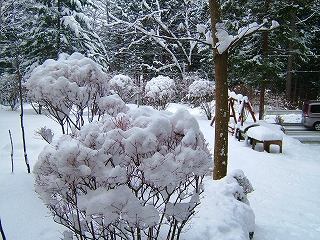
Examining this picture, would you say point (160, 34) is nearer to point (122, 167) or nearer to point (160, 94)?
point (160, 94)

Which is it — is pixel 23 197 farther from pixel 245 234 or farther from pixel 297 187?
pixel 297 187

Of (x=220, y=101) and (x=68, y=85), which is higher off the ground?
(x=68, y=85)

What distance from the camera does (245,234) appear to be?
118 inches

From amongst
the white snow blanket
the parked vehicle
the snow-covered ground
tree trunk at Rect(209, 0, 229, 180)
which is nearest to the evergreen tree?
the snow-covered ground

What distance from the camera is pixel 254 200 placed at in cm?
494

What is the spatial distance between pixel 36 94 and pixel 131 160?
9.20ft

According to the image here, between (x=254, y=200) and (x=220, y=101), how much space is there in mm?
2291

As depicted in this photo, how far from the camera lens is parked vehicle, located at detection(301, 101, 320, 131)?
38.1ft

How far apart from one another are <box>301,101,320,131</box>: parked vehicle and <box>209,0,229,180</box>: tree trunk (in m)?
9.61

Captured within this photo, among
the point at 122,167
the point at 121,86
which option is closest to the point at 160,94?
the point at 121,86

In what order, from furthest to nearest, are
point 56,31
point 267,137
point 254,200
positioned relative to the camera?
1. point 56,31
2. point 267,137
3. point 254,200

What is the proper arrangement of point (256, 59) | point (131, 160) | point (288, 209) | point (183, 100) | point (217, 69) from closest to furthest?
point (131, 160) → point (217, 69) → point (288, 209) → point (256, 59) → point (183, 100)

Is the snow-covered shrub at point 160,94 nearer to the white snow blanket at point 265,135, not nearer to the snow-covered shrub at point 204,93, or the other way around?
the snow-covered shrub at point 204,93

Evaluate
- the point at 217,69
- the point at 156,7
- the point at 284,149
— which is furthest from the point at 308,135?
the point at 156,7
